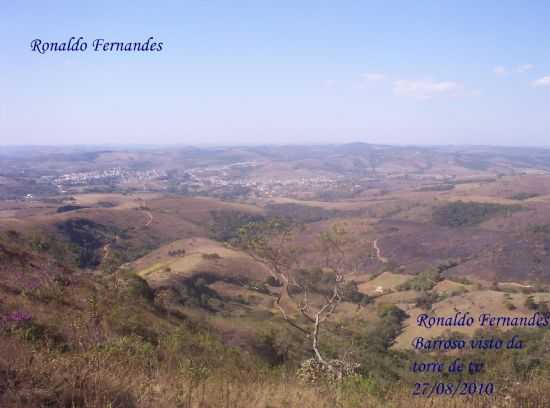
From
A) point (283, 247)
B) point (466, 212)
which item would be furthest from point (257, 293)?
point (466, 212)

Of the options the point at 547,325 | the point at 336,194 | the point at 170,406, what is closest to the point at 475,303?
the point at 547,325

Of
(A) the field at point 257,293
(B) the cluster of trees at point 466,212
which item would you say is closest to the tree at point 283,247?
(A) the field at point 257,293

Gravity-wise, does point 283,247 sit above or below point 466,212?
above

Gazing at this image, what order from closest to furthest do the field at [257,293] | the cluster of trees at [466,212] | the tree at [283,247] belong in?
the field at [257,293] < the tree at [283,247] < the cluster of trees at [466,212]

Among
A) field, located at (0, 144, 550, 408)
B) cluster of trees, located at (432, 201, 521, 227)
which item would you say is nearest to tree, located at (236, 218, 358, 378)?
field, located at (0, 144, 550, 408)

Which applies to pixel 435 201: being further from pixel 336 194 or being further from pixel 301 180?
pixel 301 180

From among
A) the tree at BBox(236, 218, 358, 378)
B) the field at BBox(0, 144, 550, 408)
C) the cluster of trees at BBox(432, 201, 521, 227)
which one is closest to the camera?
the field at BBox(0, 144, 550, 408)

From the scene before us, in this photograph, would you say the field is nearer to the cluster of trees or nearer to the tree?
the tree

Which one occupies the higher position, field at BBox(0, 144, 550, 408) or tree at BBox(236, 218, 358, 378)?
tree at BBox(236, 218, 358, 378)

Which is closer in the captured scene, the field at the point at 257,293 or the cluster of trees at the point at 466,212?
the field at the point at 257,293

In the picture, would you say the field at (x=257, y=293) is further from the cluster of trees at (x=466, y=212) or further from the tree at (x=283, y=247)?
the cluster of trees at (x=466, y=212)

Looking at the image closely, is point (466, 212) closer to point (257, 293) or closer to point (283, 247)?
point (257, 293)
